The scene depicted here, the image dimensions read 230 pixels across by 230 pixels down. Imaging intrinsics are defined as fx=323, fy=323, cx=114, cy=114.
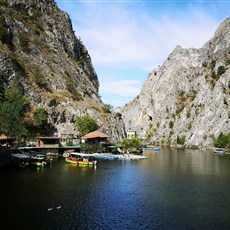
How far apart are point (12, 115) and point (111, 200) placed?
240 feet

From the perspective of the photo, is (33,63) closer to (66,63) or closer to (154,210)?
(66,63)

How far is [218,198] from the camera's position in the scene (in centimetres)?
5359

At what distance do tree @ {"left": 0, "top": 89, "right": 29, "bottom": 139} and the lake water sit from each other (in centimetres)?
3563

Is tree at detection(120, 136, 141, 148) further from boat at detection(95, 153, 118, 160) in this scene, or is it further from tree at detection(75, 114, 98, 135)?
boat at detection(95, 153, 118, 160)

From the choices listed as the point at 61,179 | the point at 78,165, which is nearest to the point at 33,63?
the point at 78,165

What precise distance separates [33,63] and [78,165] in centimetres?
7349

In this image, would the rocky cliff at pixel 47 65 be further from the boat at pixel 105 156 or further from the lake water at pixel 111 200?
the lake water at pixel 111 200

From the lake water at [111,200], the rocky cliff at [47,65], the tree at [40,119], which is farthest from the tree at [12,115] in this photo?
the lake water at [111,200]

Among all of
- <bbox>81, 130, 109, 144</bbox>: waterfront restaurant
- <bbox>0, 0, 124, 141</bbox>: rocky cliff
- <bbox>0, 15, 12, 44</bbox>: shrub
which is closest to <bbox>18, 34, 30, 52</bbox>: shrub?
<bbox>0, 0, 124, 141</bbox>: rocky cliff

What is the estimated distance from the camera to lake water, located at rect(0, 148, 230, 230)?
3969 cm

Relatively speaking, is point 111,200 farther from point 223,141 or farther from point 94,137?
point 223,141

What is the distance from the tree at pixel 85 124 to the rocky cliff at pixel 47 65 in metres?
3.80

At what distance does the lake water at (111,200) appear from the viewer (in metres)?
39.7

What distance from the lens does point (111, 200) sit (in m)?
50.9
